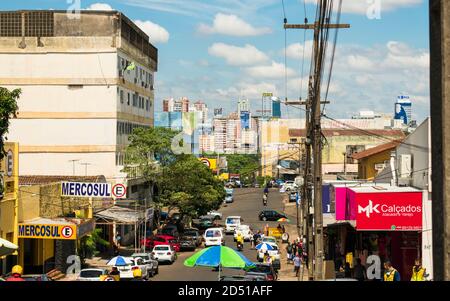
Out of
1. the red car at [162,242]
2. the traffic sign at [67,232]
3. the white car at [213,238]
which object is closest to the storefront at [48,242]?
the traffic sign at [67,232]

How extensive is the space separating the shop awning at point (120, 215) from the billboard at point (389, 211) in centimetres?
1689

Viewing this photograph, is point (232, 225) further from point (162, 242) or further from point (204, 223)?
point (162, 242)

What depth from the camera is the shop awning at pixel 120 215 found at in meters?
41.7

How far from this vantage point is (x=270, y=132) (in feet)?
518

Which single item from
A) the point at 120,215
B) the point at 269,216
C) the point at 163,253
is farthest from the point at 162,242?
the point at 269,216

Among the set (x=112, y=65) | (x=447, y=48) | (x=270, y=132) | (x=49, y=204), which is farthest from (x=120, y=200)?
(x=270, y=132)

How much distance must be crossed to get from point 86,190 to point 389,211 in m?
18.2

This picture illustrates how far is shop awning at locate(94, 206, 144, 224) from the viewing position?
41.7 metres

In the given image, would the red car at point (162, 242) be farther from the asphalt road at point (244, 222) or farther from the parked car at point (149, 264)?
the parked car at point (149, 264)

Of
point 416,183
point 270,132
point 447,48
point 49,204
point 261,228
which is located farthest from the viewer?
point 270,132

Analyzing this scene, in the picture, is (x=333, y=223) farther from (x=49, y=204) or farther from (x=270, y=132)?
(x=270, y=132)

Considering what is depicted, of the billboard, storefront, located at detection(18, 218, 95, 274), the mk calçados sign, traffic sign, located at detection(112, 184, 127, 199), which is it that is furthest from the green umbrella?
traffic sign, located at detection(112, 184, 127, 199)

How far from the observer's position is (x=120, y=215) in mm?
43062
